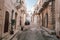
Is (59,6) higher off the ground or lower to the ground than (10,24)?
higher

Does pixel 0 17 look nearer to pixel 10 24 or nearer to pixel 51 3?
pixel 10 24

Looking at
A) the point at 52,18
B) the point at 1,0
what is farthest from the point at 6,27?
the point at 52,18

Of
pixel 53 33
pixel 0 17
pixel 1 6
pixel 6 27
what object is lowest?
pixel 53 33

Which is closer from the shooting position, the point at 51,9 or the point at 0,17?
the point at 0,17

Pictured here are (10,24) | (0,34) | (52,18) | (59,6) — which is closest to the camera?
(0,34)

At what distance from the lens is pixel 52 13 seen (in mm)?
14602

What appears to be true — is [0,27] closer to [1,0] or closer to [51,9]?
[1,0]

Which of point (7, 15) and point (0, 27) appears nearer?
point (0, 27)

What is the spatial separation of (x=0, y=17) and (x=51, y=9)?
27.6 feet

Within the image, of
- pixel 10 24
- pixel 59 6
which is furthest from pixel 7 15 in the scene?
pixel 59 6

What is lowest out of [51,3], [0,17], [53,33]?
[53,33]

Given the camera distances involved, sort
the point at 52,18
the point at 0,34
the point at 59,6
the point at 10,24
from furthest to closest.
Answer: the point at 52,18 < the point at 10,24 < the point at 59,6 < the point at 0,34

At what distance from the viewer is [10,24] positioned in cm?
1151

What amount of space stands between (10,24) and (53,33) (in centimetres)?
471
